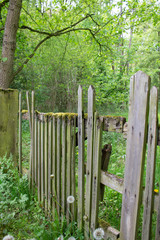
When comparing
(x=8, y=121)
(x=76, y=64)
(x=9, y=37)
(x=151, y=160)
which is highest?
(x=76, y=64)

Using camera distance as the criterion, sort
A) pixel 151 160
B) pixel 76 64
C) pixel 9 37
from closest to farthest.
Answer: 1. pixel 151 160
2. pixel 9 37
3. pixel 76 64

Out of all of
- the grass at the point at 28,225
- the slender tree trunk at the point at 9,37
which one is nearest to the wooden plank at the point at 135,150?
the grass at the point at 28,225

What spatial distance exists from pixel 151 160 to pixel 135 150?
15cm

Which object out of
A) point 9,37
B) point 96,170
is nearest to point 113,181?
point 96,170

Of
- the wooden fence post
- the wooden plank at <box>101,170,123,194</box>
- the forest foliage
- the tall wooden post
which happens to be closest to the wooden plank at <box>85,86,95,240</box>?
the wooden plank at <box>101,170,123,194</box>

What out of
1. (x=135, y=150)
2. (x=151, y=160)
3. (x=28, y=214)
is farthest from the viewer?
(x=28, y=214)

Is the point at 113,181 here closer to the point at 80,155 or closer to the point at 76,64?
the point at 80,155

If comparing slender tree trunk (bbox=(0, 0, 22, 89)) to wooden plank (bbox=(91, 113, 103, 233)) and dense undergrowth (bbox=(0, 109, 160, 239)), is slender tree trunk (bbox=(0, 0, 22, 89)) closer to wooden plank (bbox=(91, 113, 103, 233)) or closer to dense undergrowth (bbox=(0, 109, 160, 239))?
dense undergrowth (bbox=(0, 109, 160, 239))

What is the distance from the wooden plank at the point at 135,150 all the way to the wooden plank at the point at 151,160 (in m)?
0.05

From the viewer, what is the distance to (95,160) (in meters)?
1.67

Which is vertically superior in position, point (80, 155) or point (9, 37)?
point (9, 37)

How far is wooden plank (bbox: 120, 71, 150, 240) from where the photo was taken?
1219 millimetres

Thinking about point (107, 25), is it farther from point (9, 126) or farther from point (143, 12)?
point (9, 126)

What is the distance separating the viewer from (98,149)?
1624 millimetres
